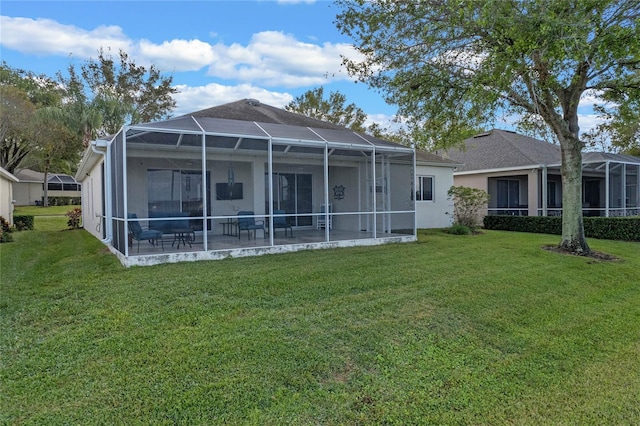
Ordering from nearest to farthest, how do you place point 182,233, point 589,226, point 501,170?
point 182,233
point 589,226
point 501,170

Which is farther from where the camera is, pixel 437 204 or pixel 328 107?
pixel 328 107

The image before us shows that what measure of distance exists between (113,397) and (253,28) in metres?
12.4

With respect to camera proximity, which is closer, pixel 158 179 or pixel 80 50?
pixel 158 179

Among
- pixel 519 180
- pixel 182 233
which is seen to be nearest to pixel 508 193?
pixel 519 180

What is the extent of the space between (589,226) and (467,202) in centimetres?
391

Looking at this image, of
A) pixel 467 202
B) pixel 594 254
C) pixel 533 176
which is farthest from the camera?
pixel 533 176

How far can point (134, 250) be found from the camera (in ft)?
27.5

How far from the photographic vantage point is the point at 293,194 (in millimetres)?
12523

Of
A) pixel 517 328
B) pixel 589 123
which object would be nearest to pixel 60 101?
pixel 517 328

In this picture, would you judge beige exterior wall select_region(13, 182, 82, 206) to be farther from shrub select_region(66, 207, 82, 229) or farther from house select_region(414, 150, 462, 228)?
house select_region(414, 150, 462, 228)

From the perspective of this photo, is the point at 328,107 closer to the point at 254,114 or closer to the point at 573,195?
the point at 254,114

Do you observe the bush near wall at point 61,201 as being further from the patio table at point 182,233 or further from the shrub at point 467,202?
the shrub at point 467,202

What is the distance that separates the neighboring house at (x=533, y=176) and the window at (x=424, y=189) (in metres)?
2.77

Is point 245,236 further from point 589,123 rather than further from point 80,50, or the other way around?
point 80,50
